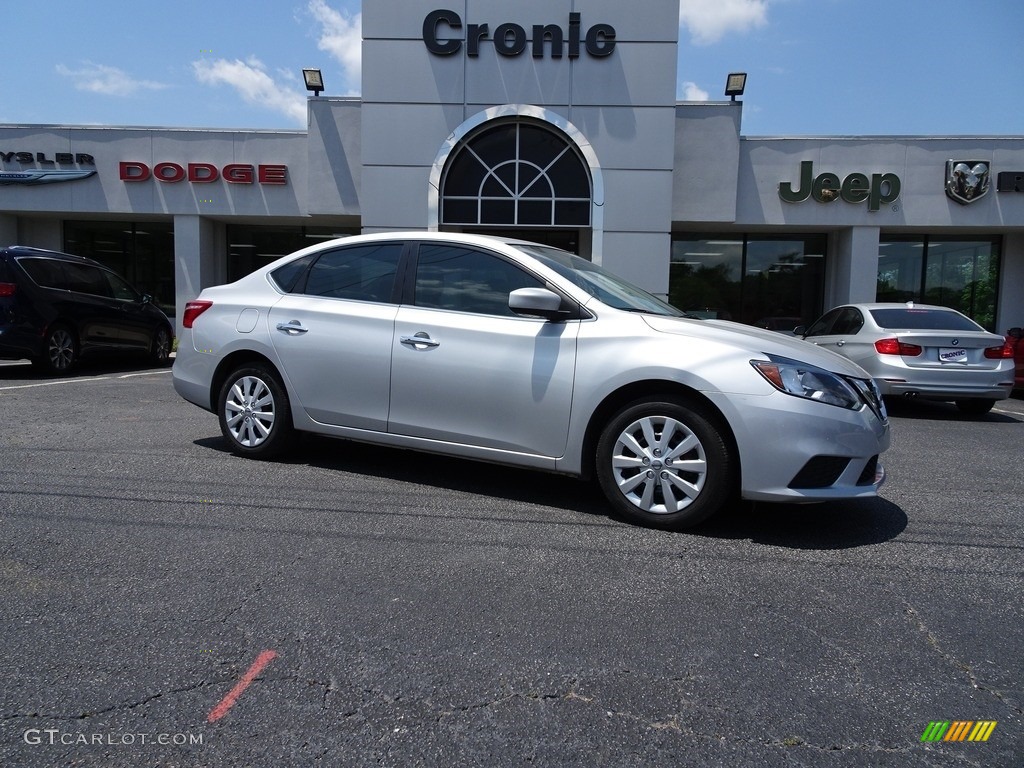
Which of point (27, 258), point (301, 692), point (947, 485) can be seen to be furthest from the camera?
point (27, 258)

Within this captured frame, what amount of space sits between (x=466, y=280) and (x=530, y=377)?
2.91ft

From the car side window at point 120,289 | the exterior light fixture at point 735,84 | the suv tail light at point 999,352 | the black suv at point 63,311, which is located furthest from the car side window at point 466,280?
the exterior light fixture at point 735,84

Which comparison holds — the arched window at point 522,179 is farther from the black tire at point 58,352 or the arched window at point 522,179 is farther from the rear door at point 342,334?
the rear door at point 342,334

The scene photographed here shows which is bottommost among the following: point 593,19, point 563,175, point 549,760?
point 549,760

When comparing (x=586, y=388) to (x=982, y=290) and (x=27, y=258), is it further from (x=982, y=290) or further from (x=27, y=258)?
(x=982, y=290)

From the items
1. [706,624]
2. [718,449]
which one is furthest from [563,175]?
[706,624]

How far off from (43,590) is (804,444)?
3.57 meters

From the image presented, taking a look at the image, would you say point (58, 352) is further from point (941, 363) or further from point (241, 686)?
point (941, 363)

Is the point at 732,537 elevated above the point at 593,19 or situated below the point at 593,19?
below

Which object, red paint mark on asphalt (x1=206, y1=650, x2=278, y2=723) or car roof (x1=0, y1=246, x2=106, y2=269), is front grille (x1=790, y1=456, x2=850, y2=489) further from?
car roof (x1=0, y1=246, x2=106, y2=269)

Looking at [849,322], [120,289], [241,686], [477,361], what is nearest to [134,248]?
[120,289]

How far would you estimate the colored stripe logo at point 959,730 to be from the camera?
2.34 meters

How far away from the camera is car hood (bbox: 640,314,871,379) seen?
420 cm

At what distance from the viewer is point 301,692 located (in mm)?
2516
